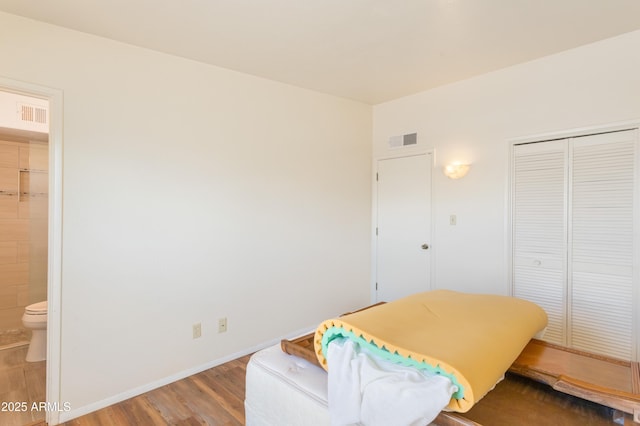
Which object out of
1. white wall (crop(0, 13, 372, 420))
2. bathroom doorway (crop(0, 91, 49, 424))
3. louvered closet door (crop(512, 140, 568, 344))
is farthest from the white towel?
bathroom doorway (crop(0, 91, 49, 424))

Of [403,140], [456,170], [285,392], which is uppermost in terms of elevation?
[403,140]

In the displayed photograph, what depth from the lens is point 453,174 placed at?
10.6ft

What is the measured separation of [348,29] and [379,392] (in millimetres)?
2168

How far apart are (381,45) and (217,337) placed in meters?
2.65

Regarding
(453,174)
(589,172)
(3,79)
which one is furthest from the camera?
(453,174)

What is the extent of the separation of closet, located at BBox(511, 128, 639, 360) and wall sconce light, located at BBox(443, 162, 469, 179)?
16.2 inches

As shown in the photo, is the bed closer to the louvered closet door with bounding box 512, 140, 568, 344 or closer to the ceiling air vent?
the louvered closet door with bounding box 512, 140, 568, 344

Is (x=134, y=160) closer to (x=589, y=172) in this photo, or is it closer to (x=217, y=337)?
(x=217, y=337)

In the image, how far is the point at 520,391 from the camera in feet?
4.02

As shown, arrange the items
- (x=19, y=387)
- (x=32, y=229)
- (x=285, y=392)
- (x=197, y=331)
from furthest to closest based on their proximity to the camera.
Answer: (x=32, y=229), (x=197, y=331), (x=19, y=387), (x=285, y=392)


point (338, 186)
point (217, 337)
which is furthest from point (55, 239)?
point (338, 186)

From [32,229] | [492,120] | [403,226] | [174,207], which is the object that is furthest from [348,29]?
[32,229]

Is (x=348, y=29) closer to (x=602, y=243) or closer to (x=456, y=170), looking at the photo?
(x=456, y=170)

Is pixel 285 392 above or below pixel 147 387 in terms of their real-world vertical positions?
above
